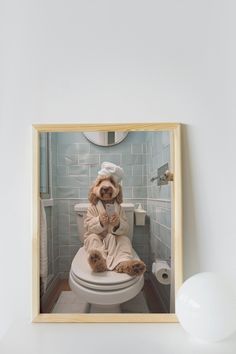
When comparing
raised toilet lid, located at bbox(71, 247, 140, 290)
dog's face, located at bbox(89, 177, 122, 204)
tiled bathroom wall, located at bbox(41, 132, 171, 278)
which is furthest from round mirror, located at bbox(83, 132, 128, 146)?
raised toilet lid, located at bbox(71, 247, 140, 290)

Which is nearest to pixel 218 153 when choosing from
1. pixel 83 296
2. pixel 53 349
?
pixel 83 296

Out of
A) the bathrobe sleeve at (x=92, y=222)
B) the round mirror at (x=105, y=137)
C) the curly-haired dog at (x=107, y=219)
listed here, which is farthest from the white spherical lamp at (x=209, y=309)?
the round mirror at (x=105, y=137)

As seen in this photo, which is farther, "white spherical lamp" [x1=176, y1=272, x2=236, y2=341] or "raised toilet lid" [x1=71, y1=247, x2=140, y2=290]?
"raised toilet lid" [x1=71, y1=247, x2=140, y2=290]

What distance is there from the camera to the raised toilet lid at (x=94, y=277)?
1138 mm

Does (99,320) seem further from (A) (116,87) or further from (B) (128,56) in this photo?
(B) (128,56)

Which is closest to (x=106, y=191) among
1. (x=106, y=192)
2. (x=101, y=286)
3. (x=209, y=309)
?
(x=106, y=192)

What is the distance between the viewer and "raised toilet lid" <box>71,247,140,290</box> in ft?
3.73

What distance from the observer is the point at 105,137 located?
120 cm

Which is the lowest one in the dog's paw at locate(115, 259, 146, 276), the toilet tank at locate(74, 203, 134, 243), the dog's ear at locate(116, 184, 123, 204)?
the dog's paw at locate(115, 259, 146, 276)

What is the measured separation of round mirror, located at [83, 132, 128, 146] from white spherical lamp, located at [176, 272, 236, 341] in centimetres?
56

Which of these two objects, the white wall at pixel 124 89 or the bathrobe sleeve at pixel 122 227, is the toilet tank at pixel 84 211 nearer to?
the bathrobe sleeve at pixel 122 227

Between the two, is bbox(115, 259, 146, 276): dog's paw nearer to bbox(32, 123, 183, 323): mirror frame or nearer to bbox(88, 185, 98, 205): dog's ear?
bbox(32, 123, 183, 323): mirror frame

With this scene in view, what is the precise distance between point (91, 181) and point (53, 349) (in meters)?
0.56

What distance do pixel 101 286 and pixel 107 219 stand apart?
0.24 meters
